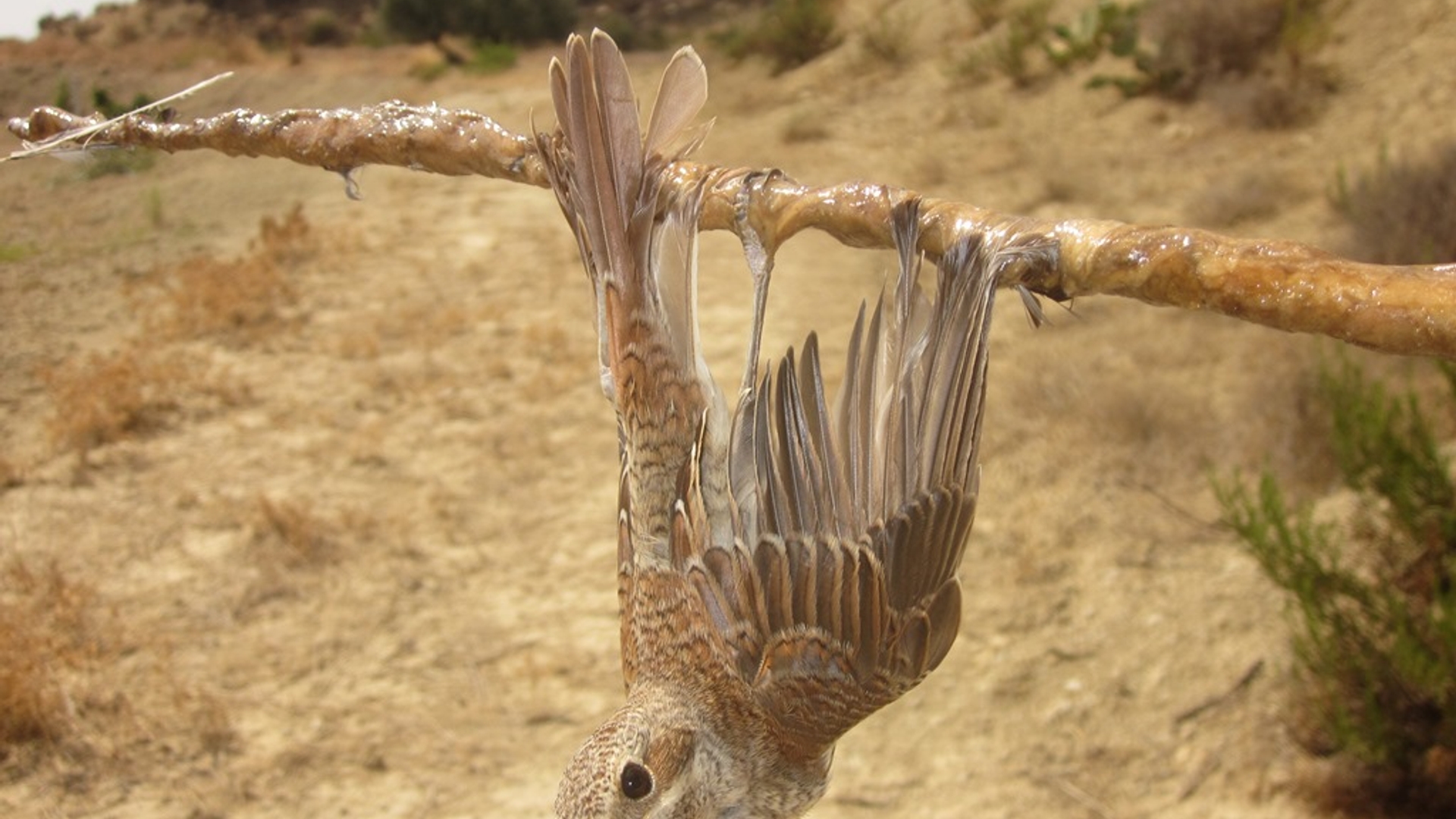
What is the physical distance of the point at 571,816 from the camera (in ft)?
4.54

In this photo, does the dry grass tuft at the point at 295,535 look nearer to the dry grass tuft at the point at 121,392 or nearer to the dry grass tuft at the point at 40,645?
the dry grass tuft at the point at 40,645

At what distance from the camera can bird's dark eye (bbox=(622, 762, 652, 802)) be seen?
136 centimetres

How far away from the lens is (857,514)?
1259 millimetres

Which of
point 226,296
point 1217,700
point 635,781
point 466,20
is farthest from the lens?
point 466,20

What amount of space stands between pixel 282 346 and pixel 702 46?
31.1 ft

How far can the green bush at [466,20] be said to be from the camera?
16719 mm

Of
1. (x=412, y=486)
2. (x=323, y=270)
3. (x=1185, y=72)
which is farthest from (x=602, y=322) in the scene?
(x=1185, y=72)

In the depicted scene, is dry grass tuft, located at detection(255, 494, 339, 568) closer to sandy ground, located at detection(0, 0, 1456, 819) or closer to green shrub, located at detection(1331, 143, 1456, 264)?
sandy ground, located at detection(0, 0, 1456, 819)

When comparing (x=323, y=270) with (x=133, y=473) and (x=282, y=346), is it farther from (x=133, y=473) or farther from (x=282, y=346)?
(x=133, y=473)

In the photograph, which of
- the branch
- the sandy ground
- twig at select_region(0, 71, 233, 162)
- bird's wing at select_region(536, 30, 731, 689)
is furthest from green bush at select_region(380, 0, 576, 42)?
bird's wing at select_region(536, 30, 731, 689)

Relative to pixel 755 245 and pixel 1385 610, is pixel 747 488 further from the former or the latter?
pixel 1385 610

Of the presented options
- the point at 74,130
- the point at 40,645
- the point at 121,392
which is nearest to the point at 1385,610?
the point at 74,130

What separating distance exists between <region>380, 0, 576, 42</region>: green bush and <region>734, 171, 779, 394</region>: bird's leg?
638 inches

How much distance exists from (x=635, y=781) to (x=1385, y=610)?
243 cm
